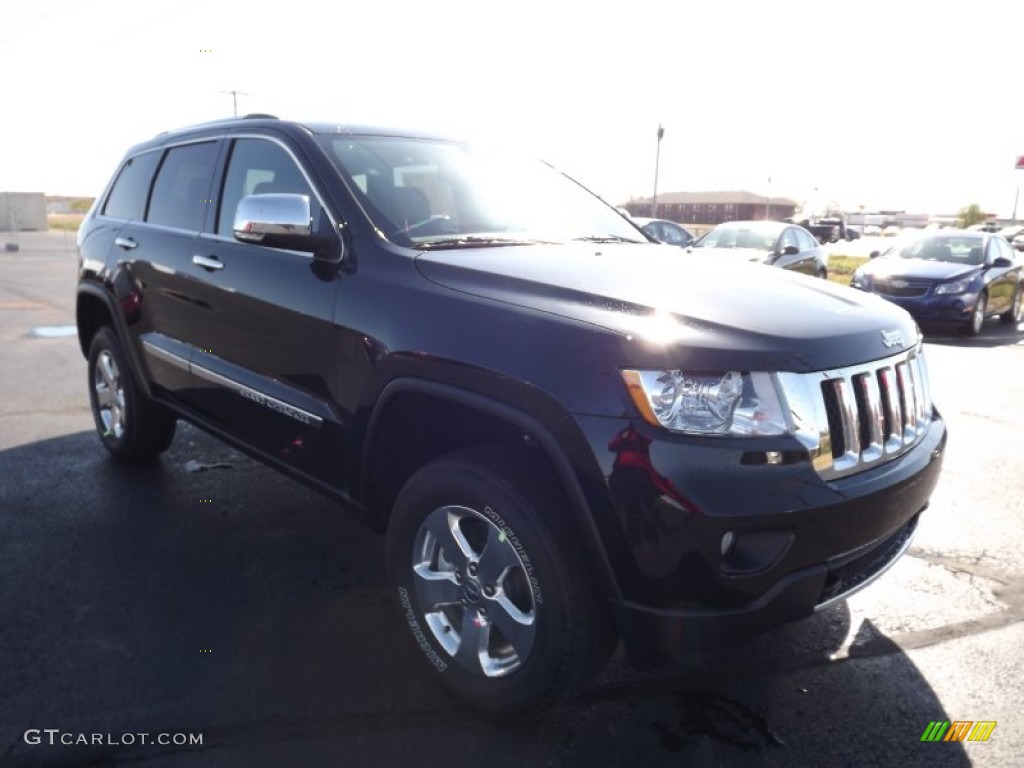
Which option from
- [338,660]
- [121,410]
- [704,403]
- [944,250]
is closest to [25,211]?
[944,250]

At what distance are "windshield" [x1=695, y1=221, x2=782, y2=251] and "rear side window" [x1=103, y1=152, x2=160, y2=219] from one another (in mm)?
Answer: 9779

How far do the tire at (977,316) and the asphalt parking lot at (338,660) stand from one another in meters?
8.19

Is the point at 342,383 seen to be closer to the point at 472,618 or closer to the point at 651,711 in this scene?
the point at 472,618

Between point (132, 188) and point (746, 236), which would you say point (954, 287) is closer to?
point (746, 236)

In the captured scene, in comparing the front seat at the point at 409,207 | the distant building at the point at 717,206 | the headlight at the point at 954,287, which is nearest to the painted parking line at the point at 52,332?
the front seat at the point at 409,207

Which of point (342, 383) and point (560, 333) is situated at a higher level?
point (560, 333)

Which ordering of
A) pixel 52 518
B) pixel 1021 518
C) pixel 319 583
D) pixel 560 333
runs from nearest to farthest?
1. pixel 560 333
2. pixel 319 583
3. pixel 52 518
4. pixel 1021 518

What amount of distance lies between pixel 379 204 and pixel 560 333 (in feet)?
3.98

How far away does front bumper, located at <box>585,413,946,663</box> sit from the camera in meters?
2.11

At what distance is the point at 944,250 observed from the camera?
13109 millimetres

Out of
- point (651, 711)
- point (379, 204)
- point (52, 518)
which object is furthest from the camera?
point (52, 518)

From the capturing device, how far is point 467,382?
249 centimetres

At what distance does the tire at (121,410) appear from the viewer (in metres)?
4.83

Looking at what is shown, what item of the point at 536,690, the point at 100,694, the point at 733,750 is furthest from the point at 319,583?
the point at 733,750
